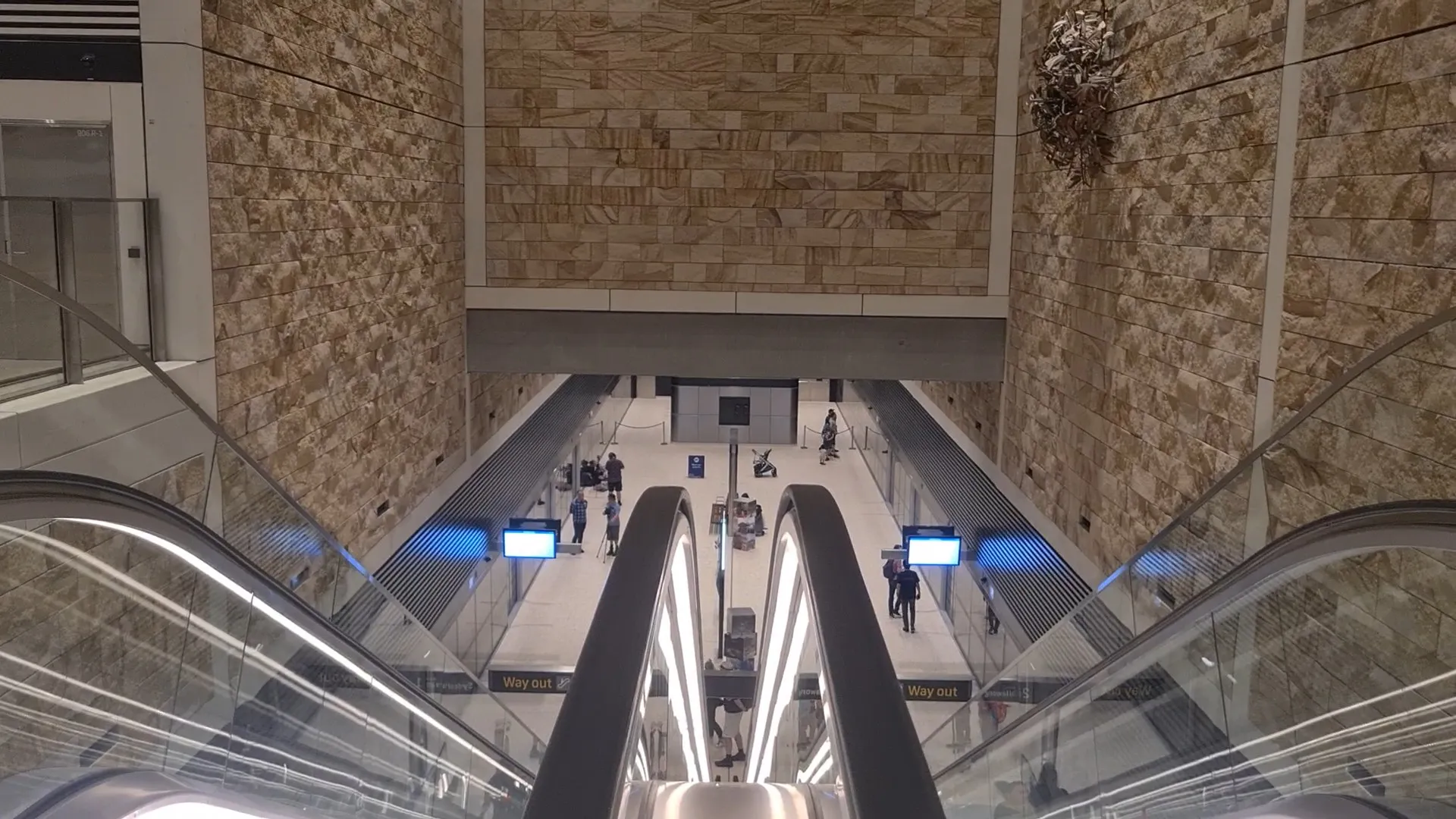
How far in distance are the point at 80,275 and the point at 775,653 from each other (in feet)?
12.0

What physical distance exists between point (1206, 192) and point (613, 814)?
639 cm

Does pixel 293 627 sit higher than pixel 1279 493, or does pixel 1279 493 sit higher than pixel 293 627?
pixel 1279 493

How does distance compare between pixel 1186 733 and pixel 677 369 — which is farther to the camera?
pixel 677 369

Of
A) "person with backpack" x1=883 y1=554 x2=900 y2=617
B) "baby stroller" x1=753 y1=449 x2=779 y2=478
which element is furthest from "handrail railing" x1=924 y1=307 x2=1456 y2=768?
"baby stroller" x1=753 y1=449 x2=779 y2=478

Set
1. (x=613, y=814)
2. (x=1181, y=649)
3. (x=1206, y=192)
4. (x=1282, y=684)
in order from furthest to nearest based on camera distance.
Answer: (x=1206, y=192)
(x=1181, y=649)
(x=1282, y=684)
(x=613, y=814)

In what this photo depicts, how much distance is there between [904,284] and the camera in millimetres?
11609

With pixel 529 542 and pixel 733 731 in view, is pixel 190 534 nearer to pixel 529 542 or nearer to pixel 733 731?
pixel 733 731

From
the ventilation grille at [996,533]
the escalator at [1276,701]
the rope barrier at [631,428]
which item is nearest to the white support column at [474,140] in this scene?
the ventilation grille at [996,533]

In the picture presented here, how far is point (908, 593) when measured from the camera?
12.3 metres

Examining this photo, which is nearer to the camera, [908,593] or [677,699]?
[677,699]

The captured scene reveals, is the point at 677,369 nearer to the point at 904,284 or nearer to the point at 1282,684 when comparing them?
the point at 904,284

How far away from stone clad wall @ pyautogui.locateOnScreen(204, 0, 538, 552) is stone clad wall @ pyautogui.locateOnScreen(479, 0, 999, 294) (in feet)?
2.66

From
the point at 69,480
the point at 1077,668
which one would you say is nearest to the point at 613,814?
the point at 69,480

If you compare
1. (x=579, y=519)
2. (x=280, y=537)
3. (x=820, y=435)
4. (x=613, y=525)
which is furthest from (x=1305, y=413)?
(x=820, y=435)
